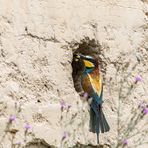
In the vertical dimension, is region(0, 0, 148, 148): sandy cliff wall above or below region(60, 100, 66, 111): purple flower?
above

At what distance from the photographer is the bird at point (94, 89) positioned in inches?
163

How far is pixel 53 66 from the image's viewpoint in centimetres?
406

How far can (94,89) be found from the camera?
14.2ft

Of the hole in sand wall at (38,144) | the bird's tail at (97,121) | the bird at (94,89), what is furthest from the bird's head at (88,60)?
the hole in sand wall at (38,144)

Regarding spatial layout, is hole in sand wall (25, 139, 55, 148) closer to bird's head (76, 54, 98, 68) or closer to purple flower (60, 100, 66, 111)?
purple flower (60, 100, 66, 111)

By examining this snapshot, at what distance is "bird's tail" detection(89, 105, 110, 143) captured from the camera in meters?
4.12

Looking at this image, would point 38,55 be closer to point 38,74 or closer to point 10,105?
point 38,74

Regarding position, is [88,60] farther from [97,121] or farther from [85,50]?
[97,121]

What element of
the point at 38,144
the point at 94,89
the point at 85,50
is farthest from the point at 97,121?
the point at 85,50

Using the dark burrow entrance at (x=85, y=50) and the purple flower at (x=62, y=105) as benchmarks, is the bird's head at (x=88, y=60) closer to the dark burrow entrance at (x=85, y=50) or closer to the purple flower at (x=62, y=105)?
the dark burrow entrance at (x=85, y=50)

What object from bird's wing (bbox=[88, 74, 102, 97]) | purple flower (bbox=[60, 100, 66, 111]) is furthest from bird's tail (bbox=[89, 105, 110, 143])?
purple flower (bbox=[60, 100, 66, 111])

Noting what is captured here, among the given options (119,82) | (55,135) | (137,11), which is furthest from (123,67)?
(55,135)

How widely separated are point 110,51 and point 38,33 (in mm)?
529

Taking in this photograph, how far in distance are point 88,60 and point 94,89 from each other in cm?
19
